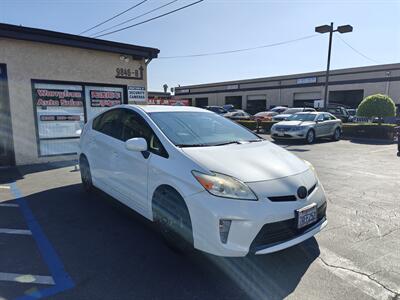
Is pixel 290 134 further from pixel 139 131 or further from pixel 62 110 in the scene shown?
pixel 139 131

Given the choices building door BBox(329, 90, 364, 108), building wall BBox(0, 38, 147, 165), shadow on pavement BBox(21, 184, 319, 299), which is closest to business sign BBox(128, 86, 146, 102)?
building wall BBox(0, 38, 147, 165)

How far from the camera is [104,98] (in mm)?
9477

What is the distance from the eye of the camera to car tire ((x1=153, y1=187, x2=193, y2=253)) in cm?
289

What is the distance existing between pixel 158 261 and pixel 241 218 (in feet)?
3.66

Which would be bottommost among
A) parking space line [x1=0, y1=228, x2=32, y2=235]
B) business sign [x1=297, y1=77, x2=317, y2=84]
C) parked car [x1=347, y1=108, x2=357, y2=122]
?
parking space line [x1=0, y1=228, x2=32, y2=235]

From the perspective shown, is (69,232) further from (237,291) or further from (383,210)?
(383,210)

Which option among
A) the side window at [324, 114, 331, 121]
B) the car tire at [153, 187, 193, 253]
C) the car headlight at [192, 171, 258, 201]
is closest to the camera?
the car headlight at [192, 171, 258, 201]

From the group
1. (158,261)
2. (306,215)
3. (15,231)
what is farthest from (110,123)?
(306,215)

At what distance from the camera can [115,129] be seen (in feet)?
14.2

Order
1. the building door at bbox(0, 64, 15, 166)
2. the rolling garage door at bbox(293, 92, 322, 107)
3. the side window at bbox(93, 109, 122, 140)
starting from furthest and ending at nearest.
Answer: the rolling garage door at bbox(293, 92, 322, 107) < the building door at bbox(0, 64, 15, 166) < the side window at bbox(93, 109, 122, 140)

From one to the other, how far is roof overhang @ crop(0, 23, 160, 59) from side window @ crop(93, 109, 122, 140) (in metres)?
4.45

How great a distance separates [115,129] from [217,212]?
244 cm

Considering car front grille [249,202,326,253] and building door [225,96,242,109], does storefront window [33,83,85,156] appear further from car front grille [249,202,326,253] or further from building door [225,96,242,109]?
building door [225,96,242,109]

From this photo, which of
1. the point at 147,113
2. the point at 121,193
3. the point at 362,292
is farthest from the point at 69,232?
the point at 362,292
